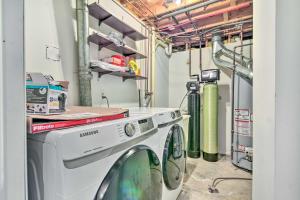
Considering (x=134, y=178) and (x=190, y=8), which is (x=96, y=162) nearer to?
(x=134, y=178)

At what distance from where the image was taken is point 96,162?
592mm

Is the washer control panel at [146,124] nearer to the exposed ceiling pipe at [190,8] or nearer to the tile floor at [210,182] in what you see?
the tile floor at [210,182]

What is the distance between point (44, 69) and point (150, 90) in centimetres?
165

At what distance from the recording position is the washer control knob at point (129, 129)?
0.76 meters

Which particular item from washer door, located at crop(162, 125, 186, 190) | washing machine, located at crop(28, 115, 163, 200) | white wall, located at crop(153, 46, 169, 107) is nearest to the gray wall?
washer door, located at crop(162, 125, 186, 190)

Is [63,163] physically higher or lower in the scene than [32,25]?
lower

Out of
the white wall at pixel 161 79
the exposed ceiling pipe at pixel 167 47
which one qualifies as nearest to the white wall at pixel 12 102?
the white wall at pixel 161 79

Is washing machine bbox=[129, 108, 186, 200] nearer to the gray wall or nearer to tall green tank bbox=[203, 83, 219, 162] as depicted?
the gray wall

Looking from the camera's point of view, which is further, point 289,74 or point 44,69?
point 44,69

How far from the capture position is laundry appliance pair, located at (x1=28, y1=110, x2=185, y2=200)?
1.66 feet

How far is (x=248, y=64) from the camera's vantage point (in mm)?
2309

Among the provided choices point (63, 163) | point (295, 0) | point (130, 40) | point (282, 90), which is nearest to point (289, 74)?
point (282, 90)

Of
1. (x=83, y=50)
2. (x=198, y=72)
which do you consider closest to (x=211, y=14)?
(x=198, y=72)

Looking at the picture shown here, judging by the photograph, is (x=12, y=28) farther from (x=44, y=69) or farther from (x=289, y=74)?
(x=289, y=74)
